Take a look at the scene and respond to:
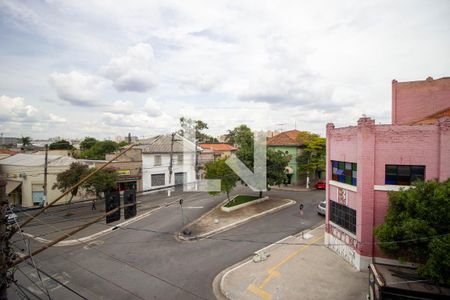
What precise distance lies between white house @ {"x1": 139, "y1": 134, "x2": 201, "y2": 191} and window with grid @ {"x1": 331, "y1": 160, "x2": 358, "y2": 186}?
75.1 feet

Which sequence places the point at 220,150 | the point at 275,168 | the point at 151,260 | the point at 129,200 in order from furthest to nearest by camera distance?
the point at 220,150
the point at 275,168
the point at 151,260
the point at 129,200

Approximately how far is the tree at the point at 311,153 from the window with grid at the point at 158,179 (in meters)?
20.4

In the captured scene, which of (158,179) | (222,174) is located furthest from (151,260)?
(158,179)

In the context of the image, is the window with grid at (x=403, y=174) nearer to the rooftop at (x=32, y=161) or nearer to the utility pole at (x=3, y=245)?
the utility pole at (x=3, y=245)

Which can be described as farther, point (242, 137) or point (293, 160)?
point (242, 137)

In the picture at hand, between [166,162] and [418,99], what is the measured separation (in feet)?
100

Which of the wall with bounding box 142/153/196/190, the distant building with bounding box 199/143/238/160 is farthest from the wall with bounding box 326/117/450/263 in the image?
the distant building with bounding box 199/143/238/160

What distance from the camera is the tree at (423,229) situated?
960 cm

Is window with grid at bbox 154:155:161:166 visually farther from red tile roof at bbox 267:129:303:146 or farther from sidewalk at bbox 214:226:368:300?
sidewalk at bbox 214:226:368:300

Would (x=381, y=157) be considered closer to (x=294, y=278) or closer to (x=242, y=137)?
(x=294, y=278)

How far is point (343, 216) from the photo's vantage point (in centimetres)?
1620

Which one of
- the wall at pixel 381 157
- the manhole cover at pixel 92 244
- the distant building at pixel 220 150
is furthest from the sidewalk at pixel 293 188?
the manhole cover at pixel 92 244

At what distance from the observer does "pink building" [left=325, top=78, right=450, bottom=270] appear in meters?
13.1

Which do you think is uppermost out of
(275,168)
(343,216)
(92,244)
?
(275,168)
